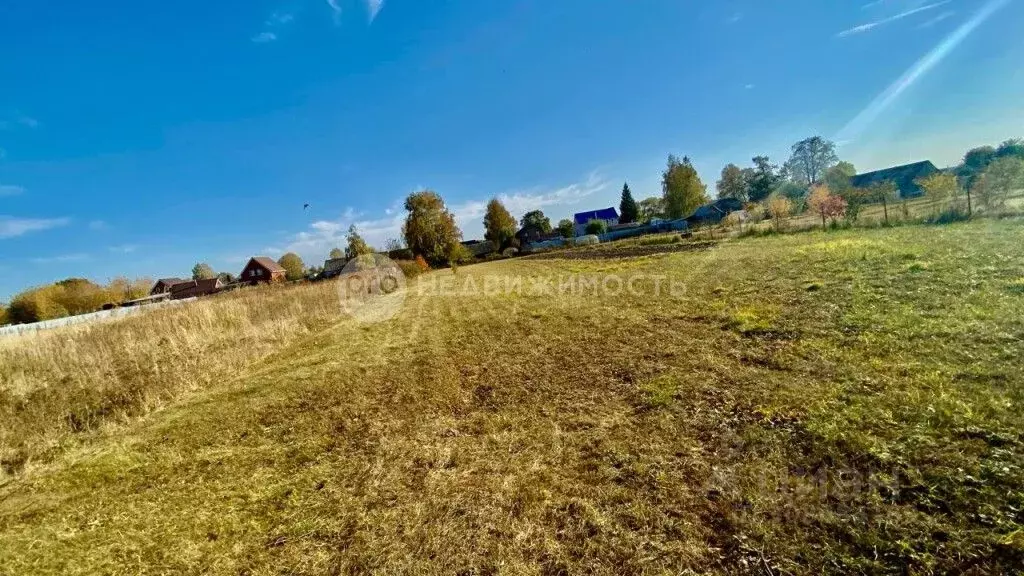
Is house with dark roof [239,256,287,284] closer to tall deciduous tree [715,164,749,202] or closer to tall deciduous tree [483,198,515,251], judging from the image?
tall deciduous tree [483,198,515,251]

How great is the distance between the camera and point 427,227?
116 feet

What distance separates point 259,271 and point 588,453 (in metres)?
54.0

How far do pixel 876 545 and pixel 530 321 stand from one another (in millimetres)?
6254

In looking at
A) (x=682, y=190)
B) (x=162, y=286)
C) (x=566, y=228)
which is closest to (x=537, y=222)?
(x=566, y=228)

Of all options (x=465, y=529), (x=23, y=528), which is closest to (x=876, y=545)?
(x=465, y=529)

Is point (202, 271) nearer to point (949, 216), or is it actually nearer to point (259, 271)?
point (259, 271)

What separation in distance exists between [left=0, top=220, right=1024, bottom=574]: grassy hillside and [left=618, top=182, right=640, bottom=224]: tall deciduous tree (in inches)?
2277

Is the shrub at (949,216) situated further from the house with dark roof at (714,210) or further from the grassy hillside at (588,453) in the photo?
the house with dark roof at (714,210)

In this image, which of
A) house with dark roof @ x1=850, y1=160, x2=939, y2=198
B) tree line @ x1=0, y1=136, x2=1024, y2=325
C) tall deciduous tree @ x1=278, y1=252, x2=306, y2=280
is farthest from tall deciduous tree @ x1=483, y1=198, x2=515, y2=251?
house with dark roof @ x1=850, y1=160, x2=939, y2=198

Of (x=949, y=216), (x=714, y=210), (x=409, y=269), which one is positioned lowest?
(x=949, y=216)

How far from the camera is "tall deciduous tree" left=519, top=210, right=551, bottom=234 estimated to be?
214 feet

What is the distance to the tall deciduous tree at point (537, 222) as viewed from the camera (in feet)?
214

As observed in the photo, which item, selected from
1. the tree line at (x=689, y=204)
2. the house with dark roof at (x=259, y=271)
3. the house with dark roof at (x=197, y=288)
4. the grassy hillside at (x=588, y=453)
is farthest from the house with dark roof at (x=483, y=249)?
the grassy hillside at (x=588, y=453)

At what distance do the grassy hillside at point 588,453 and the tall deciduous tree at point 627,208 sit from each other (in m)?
57.8
